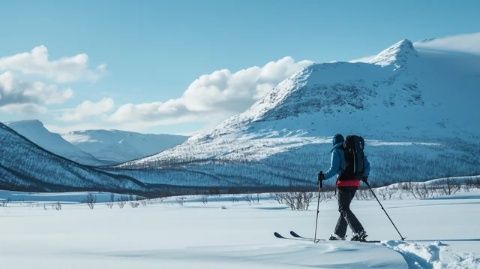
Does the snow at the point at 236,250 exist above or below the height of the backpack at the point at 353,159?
Answer: below

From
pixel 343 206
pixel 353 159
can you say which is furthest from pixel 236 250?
pixel 353 159

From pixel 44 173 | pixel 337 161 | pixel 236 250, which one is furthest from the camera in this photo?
pixel 44 173

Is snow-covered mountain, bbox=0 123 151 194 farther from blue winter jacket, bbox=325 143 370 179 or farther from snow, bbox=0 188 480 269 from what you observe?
blue winter jacket, bbox=325 143 370 179

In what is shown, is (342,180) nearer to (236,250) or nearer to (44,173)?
(236,250)

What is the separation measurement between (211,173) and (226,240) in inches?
5718

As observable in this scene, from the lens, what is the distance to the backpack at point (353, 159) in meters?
9.42

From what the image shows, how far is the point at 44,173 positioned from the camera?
133 metres

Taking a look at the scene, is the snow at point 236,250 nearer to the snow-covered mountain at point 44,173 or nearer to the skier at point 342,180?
the skier at point 342,180

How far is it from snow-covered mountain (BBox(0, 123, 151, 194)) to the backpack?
111 m

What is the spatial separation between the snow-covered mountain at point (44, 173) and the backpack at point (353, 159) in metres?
111

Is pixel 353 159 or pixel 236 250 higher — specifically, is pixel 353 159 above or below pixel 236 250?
above

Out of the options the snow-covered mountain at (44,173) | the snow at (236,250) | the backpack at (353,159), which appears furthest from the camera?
the snow-covered mountain at (44,173)

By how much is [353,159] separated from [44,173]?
5220 inches

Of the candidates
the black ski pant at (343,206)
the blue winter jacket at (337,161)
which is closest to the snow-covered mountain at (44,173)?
the black ski pant at (343,206)
